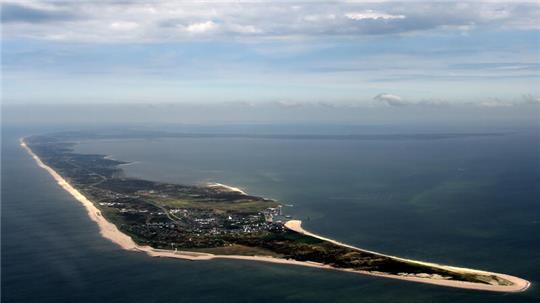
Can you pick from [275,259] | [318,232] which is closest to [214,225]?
[318,232]

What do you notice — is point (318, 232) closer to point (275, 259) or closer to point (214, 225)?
point (275, 259)

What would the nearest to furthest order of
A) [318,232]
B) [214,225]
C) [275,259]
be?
[275,259] < [318,232] < [214,225]

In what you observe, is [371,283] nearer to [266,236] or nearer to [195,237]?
[266,236]

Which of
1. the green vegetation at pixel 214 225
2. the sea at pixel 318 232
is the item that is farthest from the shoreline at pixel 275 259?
the sea at pixel 318 232

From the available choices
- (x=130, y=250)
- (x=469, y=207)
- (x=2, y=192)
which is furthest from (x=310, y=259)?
(x=2, y=192)

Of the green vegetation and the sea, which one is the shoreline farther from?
the sea

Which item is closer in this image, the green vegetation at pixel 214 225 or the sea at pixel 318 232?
the sea at pixel 318 232

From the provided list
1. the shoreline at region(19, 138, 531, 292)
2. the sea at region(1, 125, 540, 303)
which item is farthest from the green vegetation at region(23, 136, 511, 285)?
the sea at region(1, 125, 540, 303)

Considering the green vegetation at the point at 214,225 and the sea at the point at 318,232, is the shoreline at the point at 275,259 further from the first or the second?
the sea at the point at 318,232

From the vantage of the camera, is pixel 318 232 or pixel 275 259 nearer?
pixel 275 259

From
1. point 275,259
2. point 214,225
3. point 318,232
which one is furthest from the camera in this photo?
point 214,225

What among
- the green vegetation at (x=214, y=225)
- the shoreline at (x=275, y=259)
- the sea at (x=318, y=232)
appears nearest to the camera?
the sea at (x=318, y=232)
